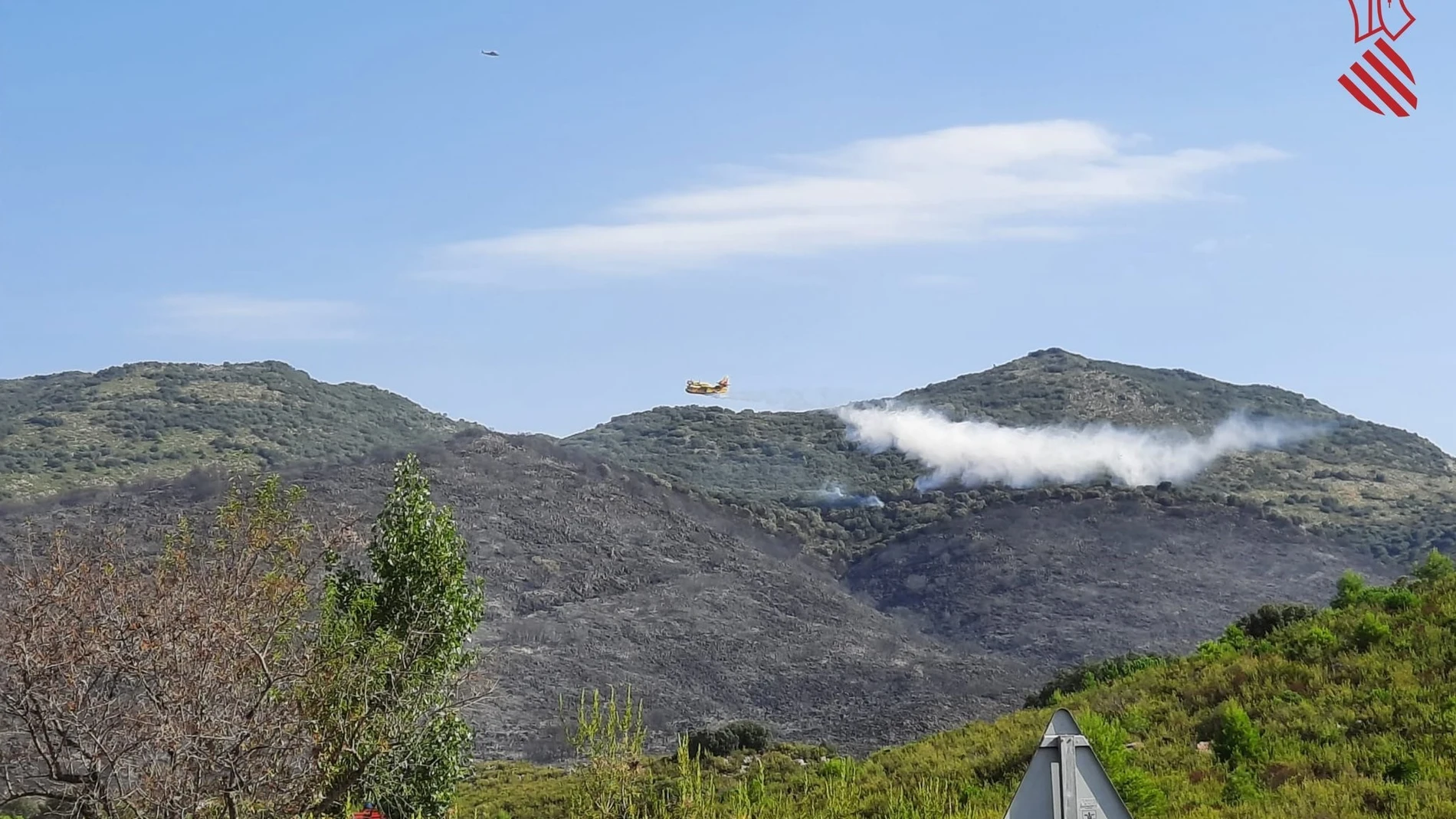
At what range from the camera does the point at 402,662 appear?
55.8 feet

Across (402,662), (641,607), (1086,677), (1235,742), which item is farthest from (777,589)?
(402,662)

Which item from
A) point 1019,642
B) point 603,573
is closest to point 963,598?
point 1019,642

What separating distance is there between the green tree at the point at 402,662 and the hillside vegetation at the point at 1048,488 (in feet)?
250

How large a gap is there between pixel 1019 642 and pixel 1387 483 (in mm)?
57896

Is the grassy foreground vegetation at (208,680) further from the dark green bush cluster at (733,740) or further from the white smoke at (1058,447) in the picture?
the white smoke at (1058,447)

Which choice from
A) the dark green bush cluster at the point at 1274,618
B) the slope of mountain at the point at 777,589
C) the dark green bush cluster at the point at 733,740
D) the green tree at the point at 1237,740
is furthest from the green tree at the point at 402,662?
Answer: the slope of mountain at the point at 777,589

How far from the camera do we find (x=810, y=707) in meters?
60.0

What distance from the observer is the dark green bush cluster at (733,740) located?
132ft

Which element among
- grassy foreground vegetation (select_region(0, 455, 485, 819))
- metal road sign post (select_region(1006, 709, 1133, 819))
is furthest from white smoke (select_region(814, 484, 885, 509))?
metal road sign post (select_region(1006, 709, 1133, 819))

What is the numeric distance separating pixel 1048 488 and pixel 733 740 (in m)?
67.1

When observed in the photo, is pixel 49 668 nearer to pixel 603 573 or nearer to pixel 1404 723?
pixel 1404 723

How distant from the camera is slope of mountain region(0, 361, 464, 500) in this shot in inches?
3873

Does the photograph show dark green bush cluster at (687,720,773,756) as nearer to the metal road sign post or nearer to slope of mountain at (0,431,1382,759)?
slope of mountain at (0,431,1382,759)

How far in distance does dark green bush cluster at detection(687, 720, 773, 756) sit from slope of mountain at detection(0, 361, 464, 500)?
202ft
